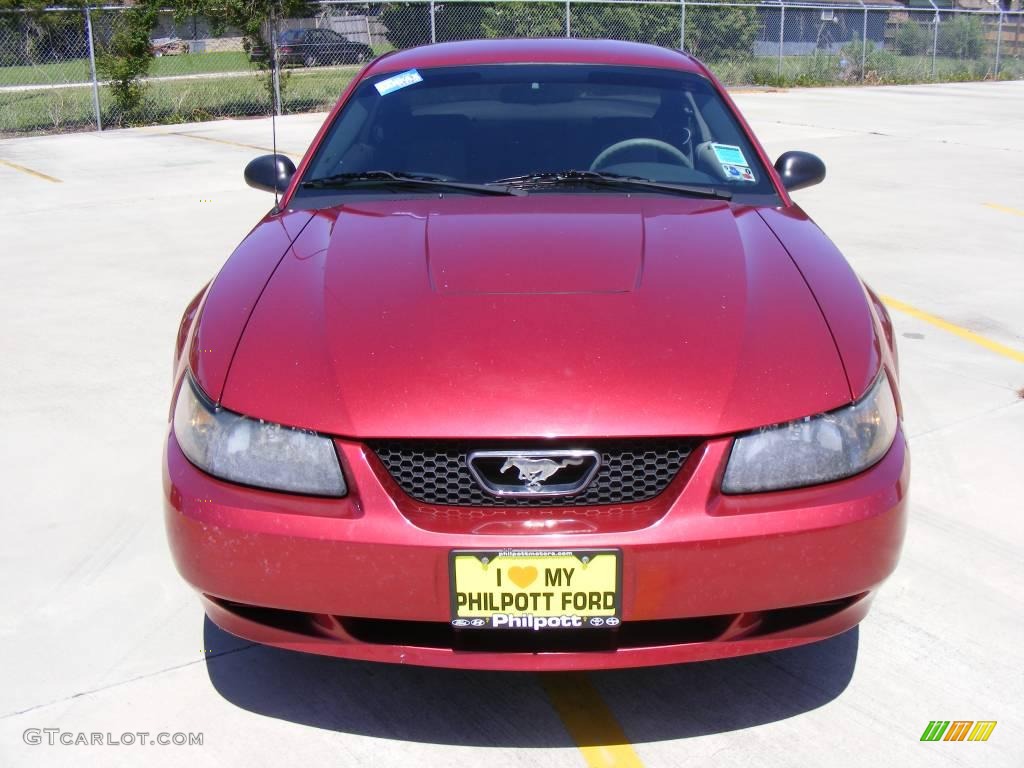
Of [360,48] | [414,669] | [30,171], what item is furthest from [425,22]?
[414,669]

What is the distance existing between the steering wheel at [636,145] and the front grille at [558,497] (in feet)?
5.18

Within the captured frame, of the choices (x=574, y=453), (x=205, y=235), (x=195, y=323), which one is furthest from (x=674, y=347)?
(x=205, y=235)

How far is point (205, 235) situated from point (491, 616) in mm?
6399

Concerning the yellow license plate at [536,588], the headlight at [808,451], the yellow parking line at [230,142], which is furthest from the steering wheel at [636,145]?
the yellow parking line at [230,142]

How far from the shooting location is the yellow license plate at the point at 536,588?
84.0 inches

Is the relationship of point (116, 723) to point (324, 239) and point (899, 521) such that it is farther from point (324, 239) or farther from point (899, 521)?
point (899, 521)

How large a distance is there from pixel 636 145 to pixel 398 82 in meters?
0.90

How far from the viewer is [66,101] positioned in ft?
58.4

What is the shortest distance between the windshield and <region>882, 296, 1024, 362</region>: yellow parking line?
2181 millimetres

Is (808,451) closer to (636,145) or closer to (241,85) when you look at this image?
(636,145)

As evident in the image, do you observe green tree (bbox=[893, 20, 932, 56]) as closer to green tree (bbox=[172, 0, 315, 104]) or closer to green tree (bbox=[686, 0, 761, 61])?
green tree (bbox=[686, 0, 761, 61])

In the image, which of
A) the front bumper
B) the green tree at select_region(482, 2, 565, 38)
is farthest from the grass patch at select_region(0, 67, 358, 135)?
the front bumper

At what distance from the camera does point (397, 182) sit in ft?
11.3

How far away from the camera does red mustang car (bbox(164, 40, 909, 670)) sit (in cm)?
216
